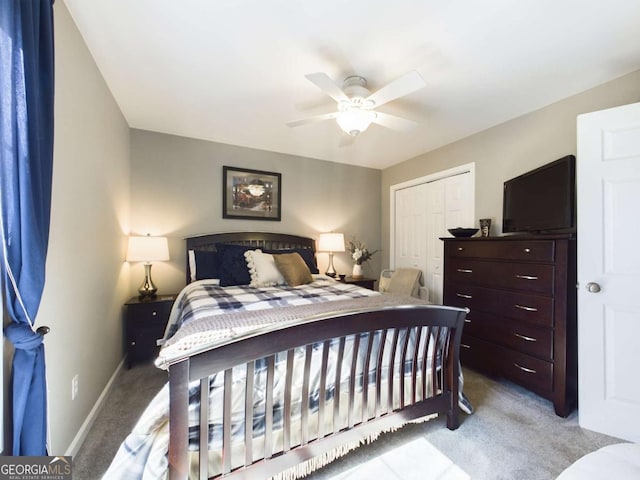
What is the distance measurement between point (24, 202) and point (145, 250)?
183cm

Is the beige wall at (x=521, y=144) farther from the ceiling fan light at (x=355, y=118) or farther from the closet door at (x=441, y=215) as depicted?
the ceiling fan light at (x=355, y=118)

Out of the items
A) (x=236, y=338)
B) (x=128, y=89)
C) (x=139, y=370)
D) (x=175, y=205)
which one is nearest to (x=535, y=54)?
(x=236, y=338)

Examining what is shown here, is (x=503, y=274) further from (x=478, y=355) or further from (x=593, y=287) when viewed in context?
(x=478, y=355)

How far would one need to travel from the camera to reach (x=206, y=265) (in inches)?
120

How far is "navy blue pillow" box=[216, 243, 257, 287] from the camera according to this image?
2791mm

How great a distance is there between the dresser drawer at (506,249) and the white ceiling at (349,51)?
124cm

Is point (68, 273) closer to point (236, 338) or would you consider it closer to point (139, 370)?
point (236, 338)

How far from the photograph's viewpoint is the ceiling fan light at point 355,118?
1.99m

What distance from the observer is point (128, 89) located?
7.34 ft

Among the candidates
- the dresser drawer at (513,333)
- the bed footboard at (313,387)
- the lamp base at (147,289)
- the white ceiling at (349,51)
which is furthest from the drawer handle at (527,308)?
the lamp base at (147,289)

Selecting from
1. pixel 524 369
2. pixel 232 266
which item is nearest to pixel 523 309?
pixel 524 369

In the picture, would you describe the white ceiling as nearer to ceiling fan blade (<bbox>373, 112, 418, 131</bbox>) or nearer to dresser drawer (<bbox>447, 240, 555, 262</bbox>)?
ceiling fan blade (<bbox>373, 112, 418, 131</bbox>)
